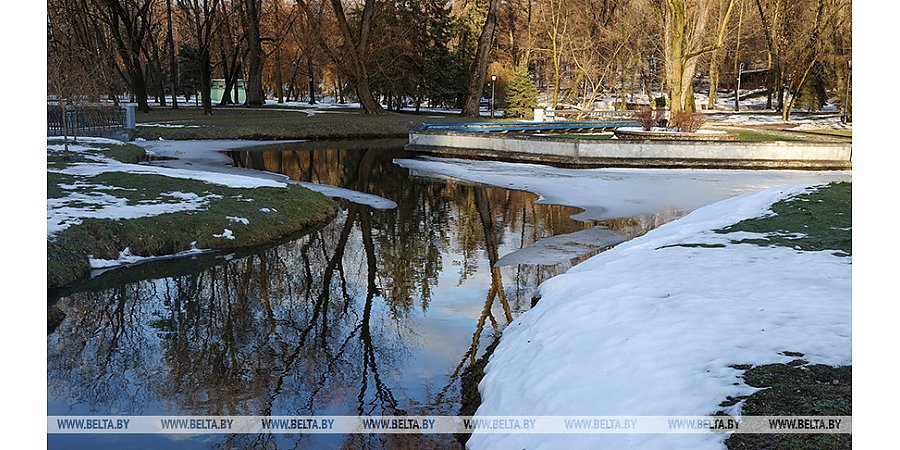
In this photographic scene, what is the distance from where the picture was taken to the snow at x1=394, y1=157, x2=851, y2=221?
1808 cm

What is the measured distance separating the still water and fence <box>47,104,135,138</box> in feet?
60.0

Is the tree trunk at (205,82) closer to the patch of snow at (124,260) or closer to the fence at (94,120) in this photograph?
the fence at (94,120)

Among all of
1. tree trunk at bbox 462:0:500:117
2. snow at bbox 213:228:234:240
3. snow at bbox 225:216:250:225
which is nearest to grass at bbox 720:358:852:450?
snow at bbox 213:228:234:240

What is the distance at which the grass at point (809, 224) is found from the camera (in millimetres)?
9812

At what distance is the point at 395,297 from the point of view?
1056cm

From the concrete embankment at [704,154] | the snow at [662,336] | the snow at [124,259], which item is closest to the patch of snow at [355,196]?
the snow at [124,259]

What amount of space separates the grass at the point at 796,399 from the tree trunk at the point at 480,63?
1830 inches

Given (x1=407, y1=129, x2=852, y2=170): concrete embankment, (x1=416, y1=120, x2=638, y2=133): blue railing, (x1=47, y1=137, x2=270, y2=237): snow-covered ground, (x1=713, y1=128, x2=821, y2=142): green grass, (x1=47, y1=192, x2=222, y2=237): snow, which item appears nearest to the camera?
(x1=47, y1=192, x2=222, y2=237): snow

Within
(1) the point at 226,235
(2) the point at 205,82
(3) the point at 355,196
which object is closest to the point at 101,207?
(1) the point at 226,235

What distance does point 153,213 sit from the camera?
13734 mm

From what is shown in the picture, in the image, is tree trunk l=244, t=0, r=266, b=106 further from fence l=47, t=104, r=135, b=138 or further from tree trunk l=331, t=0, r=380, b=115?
fence l=47, t=104, r=135, b=138

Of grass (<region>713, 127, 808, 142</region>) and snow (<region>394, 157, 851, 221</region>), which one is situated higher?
grass (<region>713, 127, 808, 142</region>)
